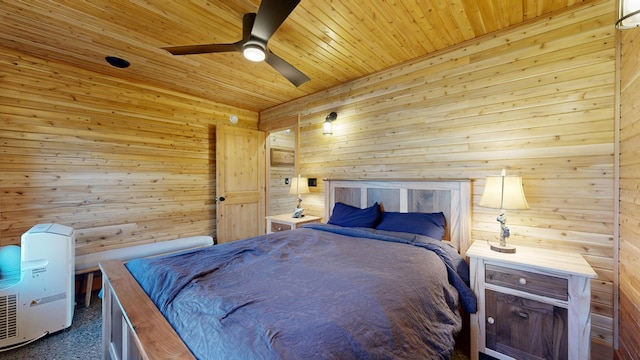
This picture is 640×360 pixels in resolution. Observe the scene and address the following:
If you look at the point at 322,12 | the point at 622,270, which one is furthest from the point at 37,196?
the point at 622,270

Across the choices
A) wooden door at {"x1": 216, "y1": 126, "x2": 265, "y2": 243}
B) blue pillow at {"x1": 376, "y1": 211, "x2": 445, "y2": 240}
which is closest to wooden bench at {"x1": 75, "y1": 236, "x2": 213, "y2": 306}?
wooden door at {"x1": 216, "y1": 126, "x2": 265, "y2": 243}

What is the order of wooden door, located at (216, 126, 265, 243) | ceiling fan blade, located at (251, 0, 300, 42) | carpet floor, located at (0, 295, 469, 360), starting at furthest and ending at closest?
wooden door, located at (216, 126, 265, 243), carpet floor, located at (0, 295, 469, 360), ceiling fan blade, located at (251, 0, 300, 42)

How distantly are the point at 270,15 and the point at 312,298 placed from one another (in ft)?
5.47

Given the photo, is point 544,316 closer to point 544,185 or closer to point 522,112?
point 544,185

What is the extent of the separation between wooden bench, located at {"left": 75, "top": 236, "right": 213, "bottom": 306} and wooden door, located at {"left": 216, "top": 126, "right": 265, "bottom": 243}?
589mm

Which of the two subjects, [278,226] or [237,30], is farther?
[278,226]

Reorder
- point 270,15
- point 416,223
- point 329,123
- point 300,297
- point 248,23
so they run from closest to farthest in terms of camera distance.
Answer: point 300,297 → point 270,15 → point 248,23 → point 416,223 → point 329,123

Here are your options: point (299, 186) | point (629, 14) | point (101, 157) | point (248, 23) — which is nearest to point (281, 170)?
point (299, 186)

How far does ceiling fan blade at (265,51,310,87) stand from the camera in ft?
6.83

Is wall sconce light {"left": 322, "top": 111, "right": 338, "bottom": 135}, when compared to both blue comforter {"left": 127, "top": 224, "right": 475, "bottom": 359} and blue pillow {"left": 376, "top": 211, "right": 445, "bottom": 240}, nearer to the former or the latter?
blue pillow {"left": 376, "top": 211, "right": 445, "bottom": 240}

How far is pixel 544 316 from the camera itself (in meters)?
1.63

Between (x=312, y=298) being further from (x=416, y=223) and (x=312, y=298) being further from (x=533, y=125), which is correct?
(x=533, y=125)

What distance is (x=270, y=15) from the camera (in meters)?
1.59

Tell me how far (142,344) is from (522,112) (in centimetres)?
293
